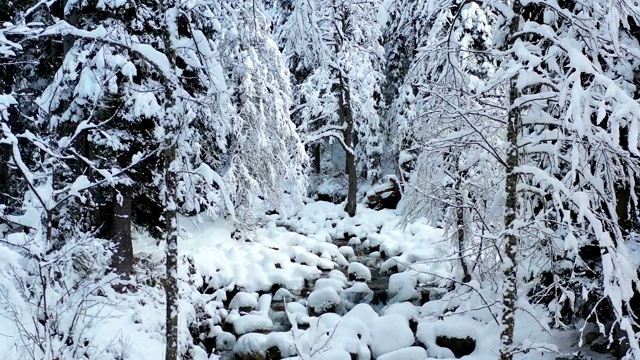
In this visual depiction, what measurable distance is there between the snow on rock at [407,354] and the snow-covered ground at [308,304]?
0.06 feet

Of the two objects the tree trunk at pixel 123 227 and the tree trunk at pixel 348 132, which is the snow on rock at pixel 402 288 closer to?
the tree trunk at pixel 123 227

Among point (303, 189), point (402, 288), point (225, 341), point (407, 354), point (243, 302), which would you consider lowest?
point (407, 354)

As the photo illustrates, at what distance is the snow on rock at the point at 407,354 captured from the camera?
8852 millimetres

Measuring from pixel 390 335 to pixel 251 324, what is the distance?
119 inches

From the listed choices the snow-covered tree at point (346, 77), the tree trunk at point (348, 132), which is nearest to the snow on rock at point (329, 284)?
the snow-covered tree at point (346, 77)

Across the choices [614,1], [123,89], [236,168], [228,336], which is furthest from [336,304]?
→ [614,1]

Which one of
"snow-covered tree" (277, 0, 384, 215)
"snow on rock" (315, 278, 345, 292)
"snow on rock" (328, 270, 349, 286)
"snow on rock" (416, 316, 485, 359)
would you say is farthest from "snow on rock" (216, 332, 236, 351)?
"snow-covered tree" (277, 0, 384, 215)

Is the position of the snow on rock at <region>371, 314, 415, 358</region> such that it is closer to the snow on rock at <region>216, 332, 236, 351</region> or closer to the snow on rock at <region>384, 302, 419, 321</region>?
the snow on rock at <region>384, 302, 419, 321</region>

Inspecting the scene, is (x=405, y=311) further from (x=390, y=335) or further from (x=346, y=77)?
(x=346, y=77)

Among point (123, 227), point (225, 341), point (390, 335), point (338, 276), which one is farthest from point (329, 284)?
point (123, 227)

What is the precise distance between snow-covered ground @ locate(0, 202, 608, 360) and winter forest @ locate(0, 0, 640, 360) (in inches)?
2.4

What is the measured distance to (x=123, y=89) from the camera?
931 centimetres

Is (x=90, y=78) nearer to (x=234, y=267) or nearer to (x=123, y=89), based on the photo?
(x=123, y=89)

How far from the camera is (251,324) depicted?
34.7 ft
